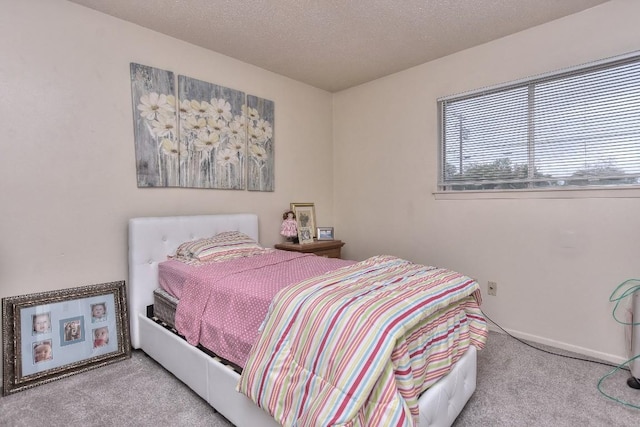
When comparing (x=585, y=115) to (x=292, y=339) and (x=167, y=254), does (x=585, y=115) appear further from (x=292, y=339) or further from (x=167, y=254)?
(x=167, y=254)

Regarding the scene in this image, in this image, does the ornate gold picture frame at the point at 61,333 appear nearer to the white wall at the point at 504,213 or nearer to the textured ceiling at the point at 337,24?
the textured ceiling at the point at 337,24

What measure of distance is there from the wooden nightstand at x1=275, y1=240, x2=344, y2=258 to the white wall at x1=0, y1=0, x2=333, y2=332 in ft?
3.23

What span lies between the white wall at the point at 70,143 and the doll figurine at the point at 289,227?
3.15 ft

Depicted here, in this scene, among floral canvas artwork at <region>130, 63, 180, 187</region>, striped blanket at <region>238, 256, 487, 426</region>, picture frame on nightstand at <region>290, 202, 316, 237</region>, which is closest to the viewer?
striped blanket at <region>238, 256, 487, 426</region>

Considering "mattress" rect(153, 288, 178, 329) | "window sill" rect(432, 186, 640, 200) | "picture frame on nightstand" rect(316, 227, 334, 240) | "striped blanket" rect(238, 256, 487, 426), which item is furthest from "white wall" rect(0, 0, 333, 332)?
"window sill" rect(432, 186, 640, 200)

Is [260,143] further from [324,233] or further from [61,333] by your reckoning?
[61,333]

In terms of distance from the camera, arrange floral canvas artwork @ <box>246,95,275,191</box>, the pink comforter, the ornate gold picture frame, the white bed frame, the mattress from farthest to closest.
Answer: floral canvas artwork @ <box>246,95,275,191</box> → the mattress → the ornate gold picture frame → the pink comforter → the white bed frame

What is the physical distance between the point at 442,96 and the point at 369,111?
0.85 metres

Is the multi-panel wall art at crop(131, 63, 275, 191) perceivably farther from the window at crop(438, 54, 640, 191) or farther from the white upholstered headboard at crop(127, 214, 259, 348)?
the window at crop(438, 54, 640, 191)

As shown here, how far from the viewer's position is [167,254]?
8.44ft

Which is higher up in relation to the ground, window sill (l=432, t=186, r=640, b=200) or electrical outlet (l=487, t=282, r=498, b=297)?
window sill (l=432, t=186, r=640, b=200)

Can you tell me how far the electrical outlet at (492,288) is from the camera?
284cm

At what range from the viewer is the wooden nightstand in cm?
333

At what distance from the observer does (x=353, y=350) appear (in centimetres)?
114
